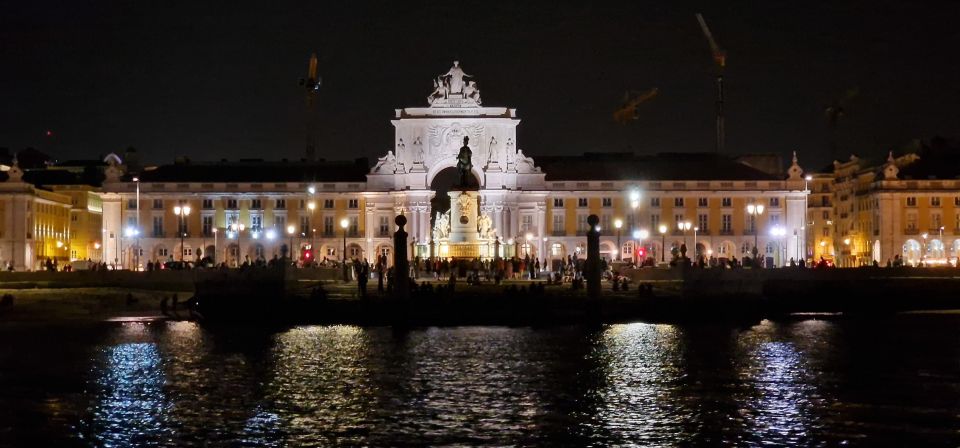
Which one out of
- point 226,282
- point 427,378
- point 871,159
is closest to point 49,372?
point 427,378

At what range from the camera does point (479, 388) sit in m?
32.9

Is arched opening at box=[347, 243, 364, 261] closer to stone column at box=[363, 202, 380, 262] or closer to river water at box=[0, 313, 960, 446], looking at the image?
stone column at box=[363, 202, 380, 262]

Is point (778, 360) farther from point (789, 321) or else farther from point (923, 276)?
point (923, 276)

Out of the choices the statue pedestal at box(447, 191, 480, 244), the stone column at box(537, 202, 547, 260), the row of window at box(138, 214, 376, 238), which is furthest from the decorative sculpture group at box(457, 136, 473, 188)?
the row of window at box(138, 214, 376, 238)

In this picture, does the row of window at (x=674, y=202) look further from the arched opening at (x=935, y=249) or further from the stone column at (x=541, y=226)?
the arched opening at (x=935, y=249)

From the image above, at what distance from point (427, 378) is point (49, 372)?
10379 mm

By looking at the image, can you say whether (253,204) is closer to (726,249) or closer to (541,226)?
(541,226)

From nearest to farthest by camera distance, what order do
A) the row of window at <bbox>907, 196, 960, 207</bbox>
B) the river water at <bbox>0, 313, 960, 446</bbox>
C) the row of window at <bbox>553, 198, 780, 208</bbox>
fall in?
the river water at <bbox>0, 313, 960, 446</bbox>, the row of window at <bbox>907, 196, 960, 207</bbox>, the row of window at <bbox>553, 198, 780, 208</bbox>

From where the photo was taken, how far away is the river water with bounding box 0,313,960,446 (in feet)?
87.3

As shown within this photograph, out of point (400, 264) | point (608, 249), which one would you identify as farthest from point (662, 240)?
point (400, 264)

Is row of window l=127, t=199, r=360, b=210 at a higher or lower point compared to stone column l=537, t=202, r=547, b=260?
higher

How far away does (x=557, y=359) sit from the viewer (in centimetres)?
3972

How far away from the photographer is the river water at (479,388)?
26609 mm

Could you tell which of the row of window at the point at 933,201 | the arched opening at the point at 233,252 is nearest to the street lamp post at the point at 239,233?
the arched opening at the point at 233,252
